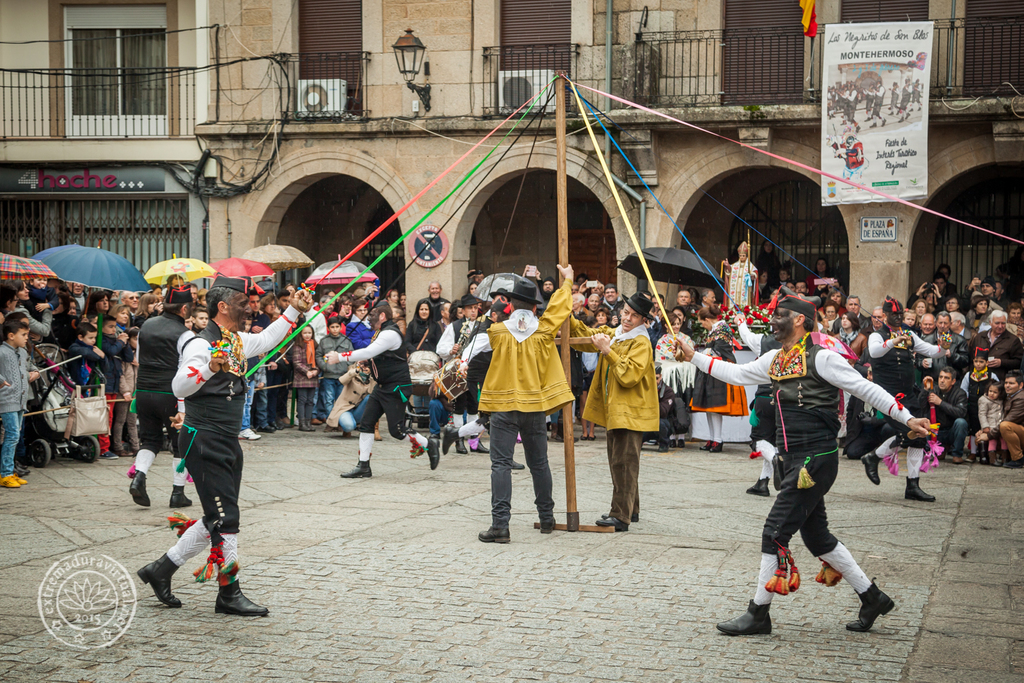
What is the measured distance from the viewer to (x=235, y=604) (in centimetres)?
600

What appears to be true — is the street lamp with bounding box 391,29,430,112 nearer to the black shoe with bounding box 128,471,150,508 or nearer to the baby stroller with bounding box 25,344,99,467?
the baby stroller with bounding box 25,344,99,467

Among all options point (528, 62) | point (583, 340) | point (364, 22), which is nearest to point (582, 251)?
point (528, 62)

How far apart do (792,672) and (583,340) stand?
3459 millimetres

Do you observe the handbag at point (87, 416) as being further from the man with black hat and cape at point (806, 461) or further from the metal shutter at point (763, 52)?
the metal shutter at point (763, 52)

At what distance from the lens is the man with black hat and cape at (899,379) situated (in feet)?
32.1

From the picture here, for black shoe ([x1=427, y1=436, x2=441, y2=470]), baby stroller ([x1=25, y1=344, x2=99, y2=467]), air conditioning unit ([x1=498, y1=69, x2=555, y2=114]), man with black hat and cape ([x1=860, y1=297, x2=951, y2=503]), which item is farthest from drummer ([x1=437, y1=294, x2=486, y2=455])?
air conditioning unit ([x1=498, y1=69, x2=555, y2=114])

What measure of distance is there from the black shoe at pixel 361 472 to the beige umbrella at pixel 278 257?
666 cm

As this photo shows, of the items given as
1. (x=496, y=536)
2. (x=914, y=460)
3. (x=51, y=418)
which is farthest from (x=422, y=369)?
(x=914, y=460)

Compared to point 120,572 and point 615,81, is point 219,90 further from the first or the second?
point 120,572

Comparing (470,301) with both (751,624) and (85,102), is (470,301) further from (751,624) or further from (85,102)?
(85,102)

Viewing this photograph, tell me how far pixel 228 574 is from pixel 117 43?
1604 centimetres

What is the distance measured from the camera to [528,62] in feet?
58.3

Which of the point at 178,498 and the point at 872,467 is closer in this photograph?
the point at 178,498

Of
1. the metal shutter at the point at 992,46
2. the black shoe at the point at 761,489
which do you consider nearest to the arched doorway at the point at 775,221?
the metal shutter at the point at 992,46
